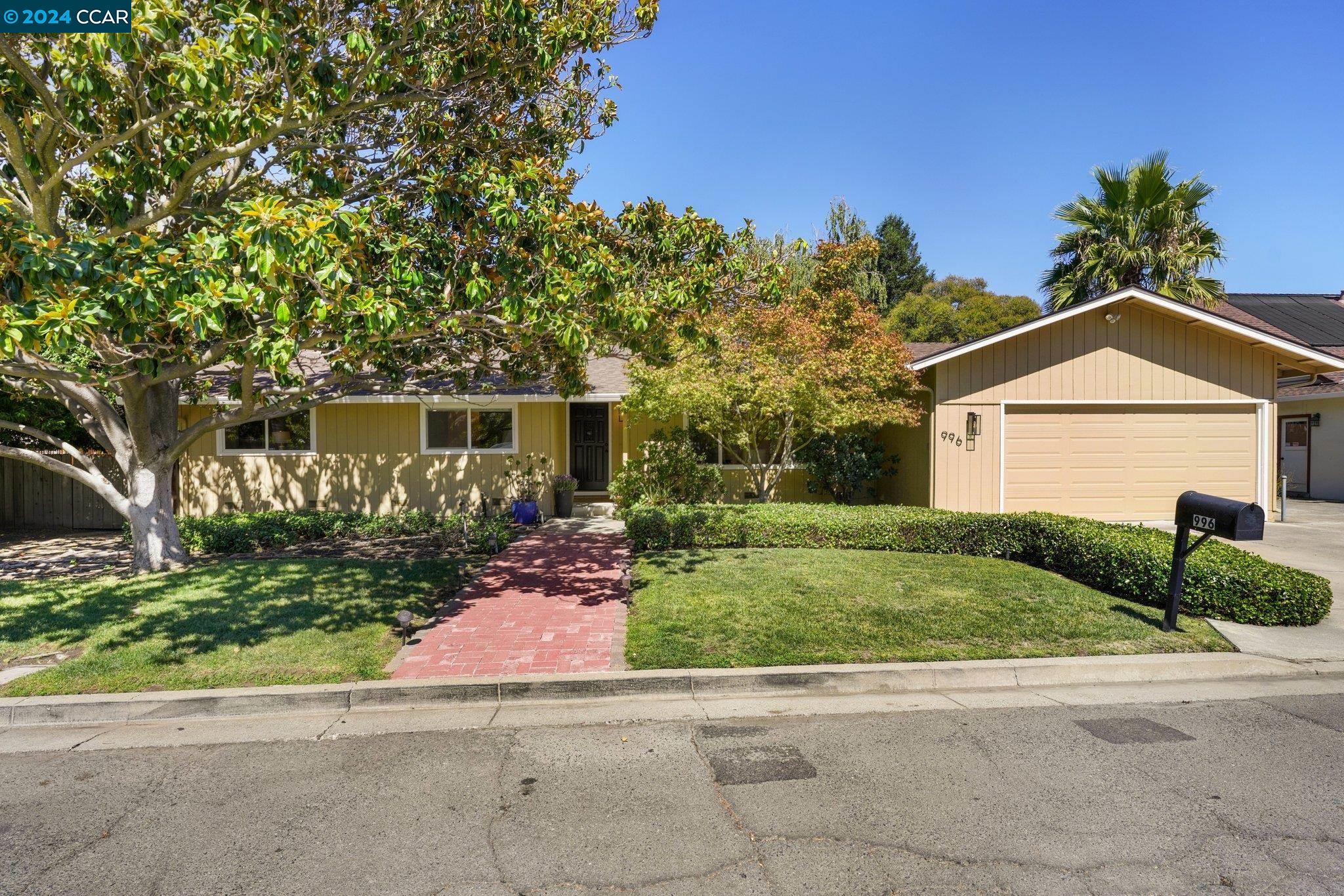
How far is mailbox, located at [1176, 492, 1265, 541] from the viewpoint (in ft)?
19.1

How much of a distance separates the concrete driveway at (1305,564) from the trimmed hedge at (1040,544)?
0.80 ft

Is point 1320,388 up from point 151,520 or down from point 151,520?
up

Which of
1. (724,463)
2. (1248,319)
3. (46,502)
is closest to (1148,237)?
(1248,319)

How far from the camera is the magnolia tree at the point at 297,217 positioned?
16.4ft

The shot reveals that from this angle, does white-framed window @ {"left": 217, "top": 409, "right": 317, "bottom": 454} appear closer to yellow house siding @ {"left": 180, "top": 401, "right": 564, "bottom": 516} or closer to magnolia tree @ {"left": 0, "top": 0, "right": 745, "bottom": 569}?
yellow house siding @ {"left": 180, "top": 401, "right": 564, "bottom": 516}

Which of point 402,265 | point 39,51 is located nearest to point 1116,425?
point 402,265

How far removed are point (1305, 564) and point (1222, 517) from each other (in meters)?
5.10

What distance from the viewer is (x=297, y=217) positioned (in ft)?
15.9

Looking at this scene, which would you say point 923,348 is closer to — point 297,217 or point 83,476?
point 297,217

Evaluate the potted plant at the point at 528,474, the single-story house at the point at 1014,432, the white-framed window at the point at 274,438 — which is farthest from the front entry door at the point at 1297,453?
the white-framed window at the point at 274,438

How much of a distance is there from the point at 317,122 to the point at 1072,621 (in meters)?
8.69

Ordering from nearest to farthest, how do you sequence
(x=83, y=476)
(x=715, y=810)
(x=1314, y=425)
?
(x=715, y=810)
(x=83, y=476)
(x=1314, y=425)

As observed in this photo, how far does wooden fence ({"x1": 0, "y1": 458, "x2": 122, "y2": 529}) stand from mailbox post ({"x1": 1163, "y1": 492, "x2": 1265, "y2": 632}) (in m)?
16.8

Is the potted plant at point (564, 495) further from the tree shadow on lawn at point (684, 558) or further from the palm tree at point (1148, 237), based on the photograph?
the palm tree at point (1148, 237)
